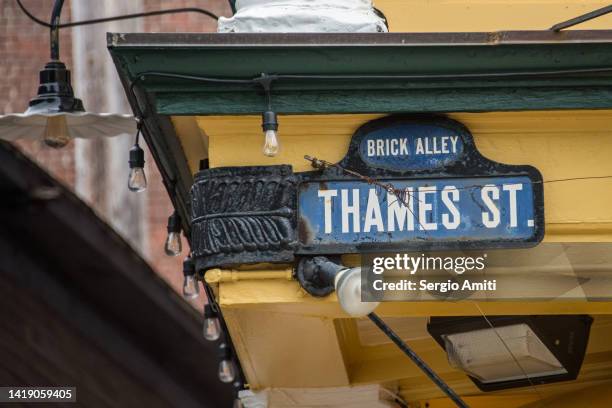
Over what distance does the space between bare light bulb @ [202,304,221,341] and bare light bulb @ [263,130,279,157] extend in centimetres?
221

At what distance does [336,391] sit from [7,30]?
831 cm

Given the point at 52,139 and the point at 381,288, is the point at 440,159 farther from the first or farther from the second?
the point at 52,139

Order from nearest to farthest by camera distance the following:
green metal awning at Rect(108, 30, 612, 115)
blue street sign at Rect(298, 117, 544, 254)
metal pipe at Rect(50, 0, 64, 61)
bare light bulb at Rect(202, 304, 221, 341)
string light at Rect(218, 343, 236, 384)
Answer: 1. green metal awning at Rect(108, 30, 612, 115)
2. blue street sign at Rect(298, 117, 544, 254)
3. metal pipe at Rect(50, 0, 64, 61)
4. bare light bulb at Rect(202, 304, 221, 341)
5. string light at Rect(218, 343, 236, 384)

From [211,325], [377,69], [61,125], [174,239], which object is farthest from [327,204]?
[61,125]

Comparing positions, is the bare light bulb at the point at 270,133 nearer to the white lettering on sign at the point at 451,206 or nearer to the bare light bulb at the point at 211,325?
the white lettering on sign at the point at 451,206

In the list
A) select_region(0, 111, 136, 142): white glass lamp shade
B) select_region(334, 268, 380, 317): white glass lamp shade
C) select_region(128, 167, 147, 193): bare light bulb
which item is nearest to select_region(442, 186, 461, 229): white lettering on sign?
select_region(334, 268, 380, 317): white glass lamp shade

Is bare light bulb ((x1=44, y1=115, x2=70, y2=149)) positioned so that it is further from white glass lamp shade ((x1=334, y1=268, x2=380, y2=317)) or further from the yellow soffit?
white glass lamp shade ((x1=334, y1=268, x2=380, y2=317))

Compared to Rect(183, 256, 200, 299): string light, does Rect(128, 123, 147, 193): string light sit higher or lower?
higher

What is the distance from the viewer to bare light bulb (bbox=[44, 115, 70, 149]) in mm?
9078

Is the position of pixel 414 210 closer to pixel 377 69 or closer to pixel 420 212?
pixel 420 212

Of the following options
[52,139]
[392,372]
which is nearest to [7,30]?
[52,139]

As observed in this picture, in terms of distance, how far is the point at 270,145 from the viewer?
6652 mm

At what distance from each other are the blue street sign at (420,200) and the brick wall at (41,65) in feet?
29.1

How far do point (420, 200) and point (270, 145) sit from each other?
704 millimetres
